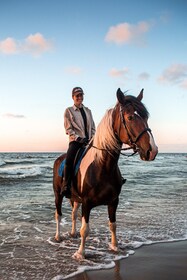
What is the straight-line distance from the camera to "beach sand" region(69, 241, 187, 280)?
4.45 m

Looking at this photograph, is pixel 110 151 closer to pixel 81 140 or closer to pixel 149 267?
pixel 81 140

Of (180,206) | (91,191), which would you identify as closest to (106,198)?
(91,191)

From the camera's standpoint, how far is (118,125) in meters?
4.65

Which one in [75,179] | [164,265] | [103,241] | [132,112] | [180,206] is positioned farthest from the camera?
[180,206]

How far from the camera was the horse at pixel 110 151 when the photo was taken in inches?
171

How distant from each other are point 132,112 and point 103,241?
3.13m

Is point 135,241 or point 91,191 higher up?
point 91,191

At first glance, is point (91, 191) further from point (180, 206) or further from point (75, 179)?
point (180, 206)

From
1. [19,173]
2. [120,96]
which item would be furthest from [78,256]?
[19,173]

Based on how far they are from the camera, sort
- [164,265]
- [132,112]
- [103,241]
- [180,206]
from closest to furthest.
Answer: [132,112] → [164,265] → [103,241] → [180,206]

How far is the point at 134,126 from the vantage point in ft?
14.3

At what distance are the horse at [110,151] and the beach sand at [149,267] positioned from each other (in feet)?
2.02

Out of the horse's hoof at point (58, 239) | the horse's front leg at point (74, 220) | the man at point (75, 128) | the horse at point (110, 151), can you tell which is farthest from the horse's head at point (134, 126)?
the horse's hoof at point (58, 239)

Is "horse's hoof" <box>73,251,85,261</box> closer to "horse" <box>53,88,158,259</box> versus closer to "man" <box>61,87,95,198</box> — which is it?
"horse" <box>53,88,158,259</box>
